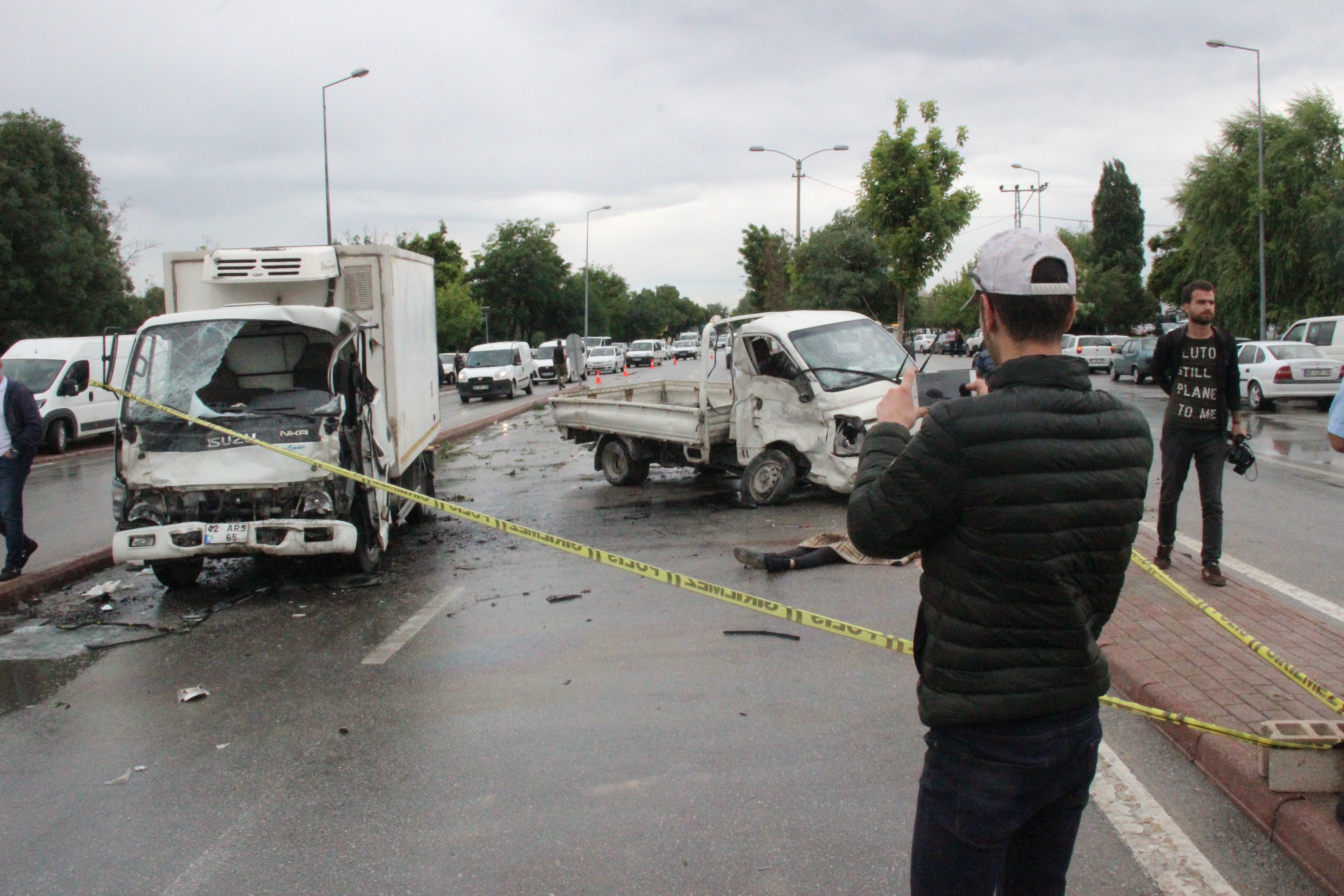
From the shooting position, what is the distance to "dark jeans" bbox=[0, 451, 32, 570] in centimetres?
834

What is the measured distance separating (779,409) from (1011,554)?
915 cm

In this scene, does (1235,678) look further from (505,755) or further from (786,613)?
(505,755)

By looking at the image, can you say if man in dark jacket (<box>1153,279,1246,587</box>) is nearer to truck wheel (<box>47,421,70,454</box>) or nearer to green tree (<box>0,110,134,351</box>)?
truck wheel (<box>47,421,70,454</box>)

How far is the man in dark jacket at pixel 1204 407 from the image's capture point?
22.2 feet

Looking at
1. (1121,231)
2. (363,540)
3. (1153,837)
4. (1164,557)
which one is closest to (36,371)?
(363,540)

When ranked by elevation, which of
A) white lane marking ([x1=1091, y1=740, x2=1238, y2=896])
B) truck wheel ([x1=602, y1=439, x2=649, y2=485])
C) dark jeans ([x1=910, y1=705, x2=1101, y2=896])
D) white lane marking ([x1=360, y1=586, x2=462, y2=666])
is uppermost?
dark jeans ([x1=910, y1=705, x2=1101, y2=896])

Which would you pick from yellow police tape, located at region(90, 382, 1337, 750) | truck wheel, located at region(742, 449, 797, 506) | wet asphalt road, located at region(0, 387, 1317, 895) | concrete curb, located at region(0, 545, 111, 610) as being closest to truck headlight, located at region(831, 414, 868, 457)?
truck wheel, located at region(742, 449, 797, 506)

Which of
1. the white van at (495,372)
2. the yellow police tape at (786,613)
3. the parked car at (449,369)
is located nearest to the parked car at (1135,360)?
the white van at (495,372)

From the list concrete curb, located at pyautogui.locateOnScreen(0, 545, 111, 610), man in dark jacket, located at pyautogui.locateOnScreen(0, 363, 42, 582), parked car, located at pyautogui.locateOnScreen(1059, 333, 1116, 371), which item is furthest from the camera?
parked car, located at pyautogui.locateOnScreen(1059, 333, 1116, 371)

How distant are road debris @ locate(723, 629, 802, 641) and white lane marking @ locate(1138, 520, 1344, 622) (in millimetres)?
3430

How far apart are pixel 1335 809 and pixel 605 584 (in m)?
5.40

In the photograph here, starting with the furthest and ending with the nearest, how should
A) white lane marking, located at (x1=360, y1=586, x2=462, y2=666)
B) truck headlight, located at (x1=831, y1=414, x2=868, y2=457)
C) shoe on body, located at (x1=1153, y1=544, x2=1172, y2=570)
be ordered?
truck headlight, located at (x1=831, y1=414, x2=868, y2=457), shoe on body, located at (x1=1153, y1=544, x2=1172, y2=570), white lane marking, located at (x1=360, y1=586, x2=462, y2=666)

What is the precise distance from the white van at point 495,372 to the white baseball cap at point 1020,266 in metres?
33.3

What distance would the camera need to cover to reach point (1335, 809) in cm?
361
